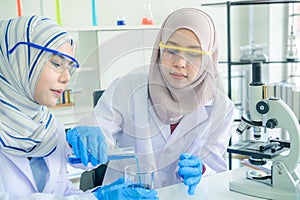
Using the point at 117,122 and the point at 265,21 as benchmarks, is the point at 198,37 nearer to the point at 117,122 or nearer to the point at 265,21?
the point at 117,122

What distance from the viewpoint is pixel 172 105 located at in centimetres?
150

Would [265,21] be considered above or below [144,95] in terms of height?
above

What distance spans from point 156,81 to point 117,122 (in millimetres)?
207

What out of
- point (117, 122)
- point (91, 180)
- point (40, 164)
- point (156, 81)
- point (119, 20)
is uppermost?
point (119, 20)

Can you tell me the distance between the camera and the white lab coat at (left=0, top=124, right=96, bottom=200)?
119 cm

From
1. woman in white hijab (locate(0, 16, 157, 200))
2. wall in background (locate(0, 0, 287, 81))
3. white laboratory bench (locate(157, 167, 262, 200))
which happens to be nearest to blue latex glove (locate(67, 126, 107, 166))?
woman in white hijab (locate(0, 16, 157, 200))

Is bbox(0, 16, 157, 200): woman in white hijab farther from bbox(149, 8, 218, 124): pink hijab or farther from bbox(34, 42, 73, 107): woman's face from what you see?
bbox(149, 8, 218, 124): pink hijab

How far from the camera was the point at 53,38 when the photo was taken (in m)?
1.17

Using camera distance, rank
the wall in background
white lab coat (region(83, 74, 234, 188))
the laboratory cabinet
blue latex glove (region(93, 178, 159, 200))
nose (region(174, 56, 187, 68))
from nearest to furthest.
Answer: blue latex glove (region(93, 178, 159, 200)) < the laboratory cabinet < nose (region(174, 56, 187, 68)) < white lab coat (region(83, 74, 234, 188)) < the wall in background

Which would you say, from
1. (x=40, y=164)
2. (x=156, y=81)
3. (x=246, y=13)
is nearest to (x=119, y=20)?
(x=246, y=13)

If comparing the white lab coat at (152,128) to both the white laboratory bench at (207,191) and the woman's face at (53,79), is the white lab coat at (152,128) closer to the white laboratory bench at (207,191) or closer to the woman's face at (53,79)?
the white laboratory bench at (207,191)

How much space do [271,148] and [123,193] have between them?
1.81 ft

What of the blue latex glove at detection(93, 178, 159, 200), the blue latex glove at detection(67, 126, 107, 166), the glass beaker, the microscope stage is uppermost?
the blue latex glove at detection(67, 126, 107, 166)

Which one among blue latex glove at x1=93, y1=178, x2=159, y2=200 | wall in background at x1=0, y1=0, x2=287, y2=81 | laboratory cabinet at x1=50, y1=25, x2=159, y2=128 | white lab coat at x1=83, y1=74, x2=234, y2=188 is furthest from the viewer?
wall in background at x1=0, y1=0, x2=287, y2=81
